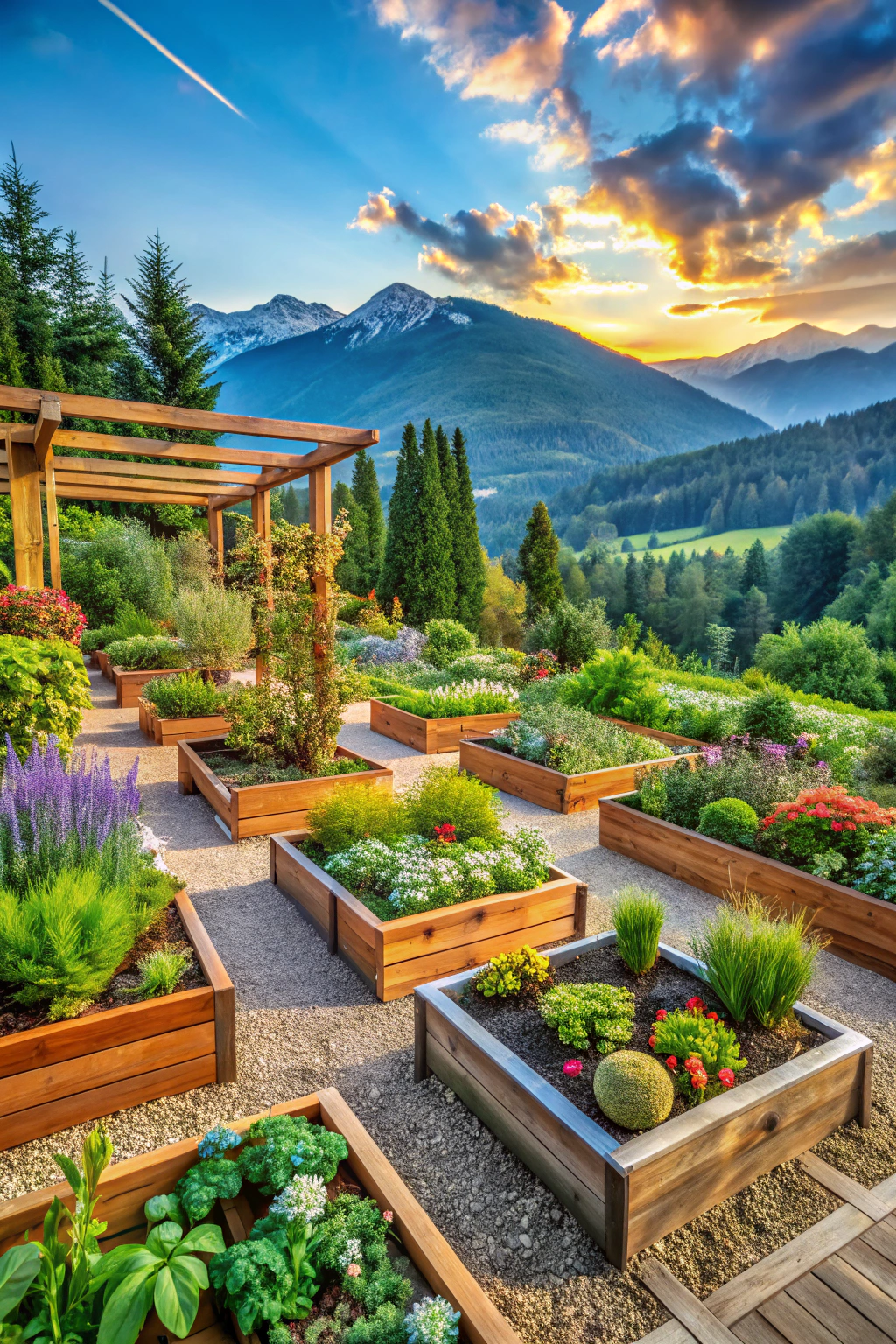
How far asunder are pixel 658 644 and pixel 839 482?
47.8m

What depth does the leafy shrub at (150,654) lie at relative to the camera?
972cm

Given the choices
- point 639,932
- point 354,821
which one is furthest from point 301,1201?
point 354,821

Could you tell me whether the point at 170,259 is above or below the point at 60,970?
above

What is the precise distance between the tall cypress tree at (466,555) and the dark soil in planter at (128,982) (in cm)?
1668

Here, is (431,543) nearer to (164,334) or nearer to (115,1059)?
(164,334)

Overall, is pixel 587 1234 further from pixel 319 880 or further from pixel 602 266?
pixel 602 266

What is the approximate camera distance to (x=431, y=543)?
57.7 feet

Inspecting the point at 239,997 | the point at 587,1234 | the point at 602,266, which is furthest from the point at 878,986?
the point at 602,266

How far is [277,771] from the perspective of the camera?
5391 mm

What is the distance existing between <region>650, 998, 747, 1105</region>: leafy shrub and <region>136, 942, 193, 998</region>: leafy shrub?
169 centimetres

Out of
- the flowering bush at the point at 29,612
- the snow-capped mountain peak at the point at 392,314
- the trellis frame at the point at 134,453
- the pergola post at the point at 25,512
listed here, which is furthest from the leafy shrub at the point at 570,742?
the snow-capped mountain peak at the point at 392,314

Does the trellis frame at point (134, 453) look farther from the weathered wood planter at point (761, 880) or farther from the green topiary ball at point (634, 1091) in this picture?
the green topiary ball at point (634, 1091)

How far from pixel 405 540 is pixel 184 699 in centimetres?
1115

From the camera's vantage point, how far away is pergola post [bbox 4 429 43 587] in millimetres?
6652
